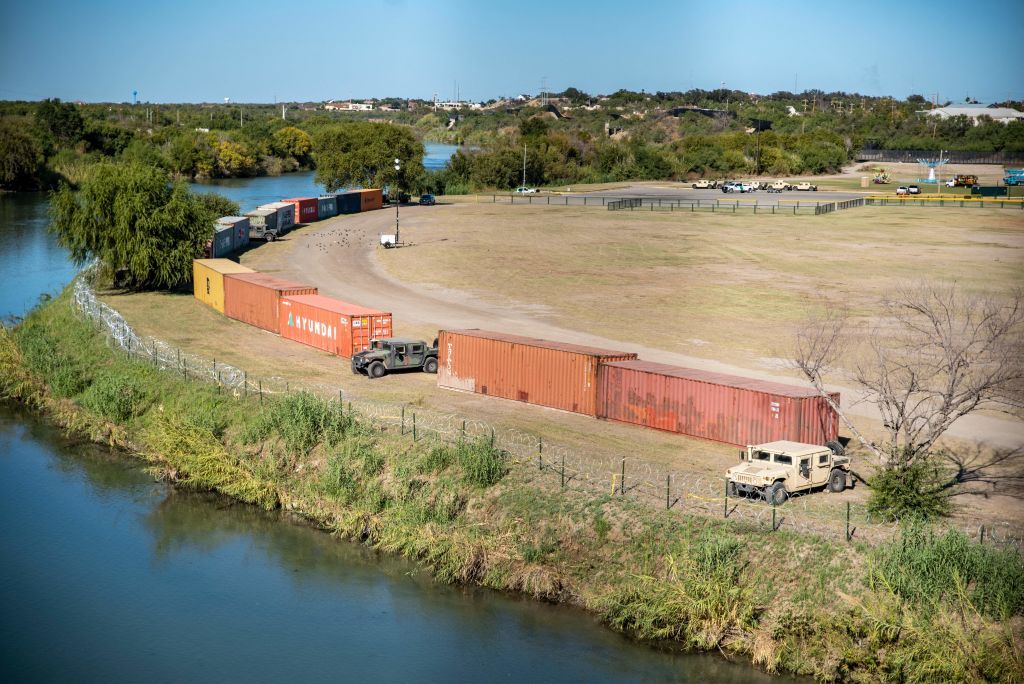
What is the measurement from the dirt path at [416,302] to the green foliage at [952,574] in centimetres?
1243

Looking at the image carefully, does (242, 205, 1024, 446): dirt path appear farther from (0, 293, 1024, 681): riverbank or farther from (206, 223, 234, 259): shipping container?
(0, 293, 1024, 681): riverbank

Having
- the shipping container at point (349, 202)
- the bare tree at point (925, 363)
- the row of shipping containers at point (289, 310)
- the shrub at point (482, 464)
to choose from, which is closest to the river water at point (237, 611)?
the shrub at point (482, 464)

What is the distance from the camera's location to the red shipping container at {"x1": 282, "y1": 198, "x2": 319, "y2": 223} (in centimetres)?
10331

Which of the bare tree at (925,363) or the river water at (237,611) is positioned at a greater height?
the bare tree at (925,363)

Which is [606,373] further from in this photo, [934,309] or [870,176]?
[870,176]

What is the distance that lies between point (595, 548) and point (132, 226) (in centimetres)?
4732

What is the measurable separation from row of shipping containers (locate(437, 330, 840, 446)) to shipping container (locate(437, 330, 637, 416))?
37 millimetres

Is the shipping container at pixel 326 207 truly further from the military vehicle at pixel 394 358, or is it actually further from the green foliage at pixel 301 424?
the green foliage at pixel 301 424

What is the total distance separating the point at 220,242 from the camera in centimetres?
7656

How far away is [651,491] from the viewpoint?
30.2 m

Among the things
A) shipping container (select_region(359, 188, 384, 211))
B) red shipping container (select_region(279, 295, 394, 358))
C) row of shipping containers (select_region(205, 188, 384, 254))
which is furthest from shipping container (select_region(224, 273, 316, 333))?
shipping container (select_region(359, 188, 384, 211))

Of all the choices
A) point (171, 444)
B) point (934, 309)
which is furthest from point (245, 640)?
point (934, 309)

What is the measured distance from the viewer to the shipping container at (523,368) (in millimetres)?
38531

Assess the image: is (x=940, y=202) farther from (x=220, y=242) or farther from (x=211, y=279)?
(x=211, y=279)
